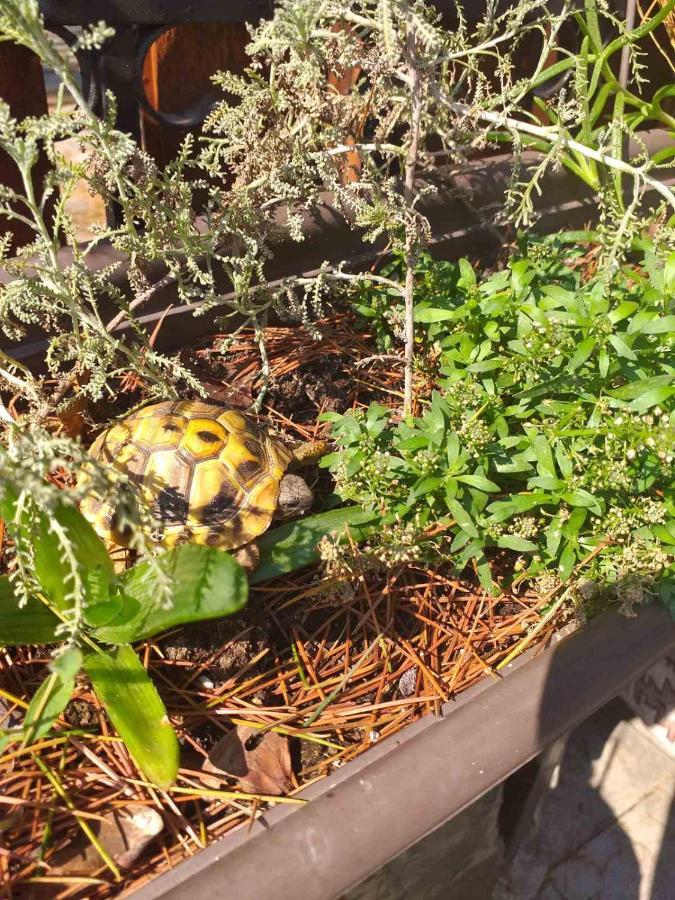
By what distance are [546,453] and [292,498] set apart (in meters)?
0.54

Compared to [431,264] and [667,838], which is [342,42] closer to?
[431,264]

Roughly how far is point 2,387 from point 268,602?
78cm

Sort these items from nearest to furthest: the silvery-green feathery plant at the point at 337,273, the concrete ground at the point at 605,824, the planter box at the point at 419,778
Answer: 1. the planter box at the point at 419,778
2. the silvery-green feathery plant at the point at 337,273
3. the concrete ground at the point at 605,824

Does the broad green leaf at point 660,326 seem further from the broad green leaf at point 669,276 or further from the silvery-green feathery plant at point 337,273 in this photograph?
the broad green leaf at point 669,276

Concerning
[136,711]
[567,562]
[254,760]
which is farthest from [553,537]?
[136,711]

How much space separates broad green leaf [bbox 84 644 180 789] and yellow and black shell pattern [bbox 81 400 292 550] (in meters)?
0.31

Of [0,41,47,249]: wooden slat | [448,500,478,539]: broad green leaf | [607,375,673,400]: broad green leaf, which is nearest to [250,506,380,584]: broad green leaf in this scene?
[448,500,478,539]: broad green leaf

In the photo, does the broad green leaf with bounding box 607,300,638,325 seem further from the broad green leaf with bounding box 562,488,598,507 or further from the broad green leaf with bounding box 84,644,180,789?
the broad green leaf with bounding box 84,644,180,789

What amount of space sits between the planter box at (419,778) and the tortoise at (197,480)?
1.62 ft

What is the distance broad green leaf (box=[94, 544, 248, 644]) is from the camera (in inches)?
42.7

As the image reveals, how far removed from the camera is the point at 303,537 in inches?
61.3

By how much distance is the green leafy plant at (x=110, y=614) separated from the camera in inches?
43.4

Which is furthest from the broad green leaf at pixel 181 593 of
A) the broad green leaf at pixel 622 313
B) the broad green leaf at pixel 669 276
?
the broad green leaf at pixel 669 276

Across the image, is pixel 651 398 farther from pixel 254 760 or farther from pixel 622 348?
pixel 254 760
